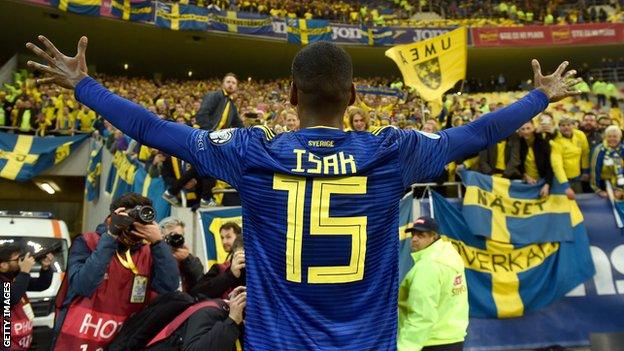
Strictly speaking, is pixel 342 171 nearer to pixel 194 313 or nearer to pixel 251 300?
pixel 251 300

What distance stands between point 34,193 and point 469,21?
76.8 feet

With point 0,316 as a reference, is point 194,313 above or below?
above

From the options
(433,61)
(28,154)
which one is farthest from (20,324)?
(28,154)

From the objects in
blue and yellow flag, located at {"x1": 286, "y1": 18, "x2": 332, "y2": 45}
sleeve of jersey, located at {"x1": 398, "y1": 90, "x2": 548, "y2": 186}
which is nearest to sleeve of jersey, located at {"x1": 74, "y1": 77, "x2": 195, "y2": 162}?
sleeve of jersey, located at {"x1": 398, "y1": 90, "x2": 548, "y2": 186}

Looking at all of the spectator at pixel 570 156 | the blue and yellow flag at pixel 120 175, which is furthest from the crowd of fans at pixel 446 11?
the spectator at pixel 570 156

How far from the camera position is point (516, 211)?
7699 mm

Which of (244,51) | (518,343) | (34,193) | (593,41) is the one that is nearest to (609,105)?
(593,41)

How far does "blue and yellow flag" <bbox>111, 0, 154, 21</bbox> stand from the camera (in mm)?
22977

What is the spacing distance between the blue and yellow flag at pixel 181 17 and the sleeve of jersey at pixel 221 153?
23.9 m

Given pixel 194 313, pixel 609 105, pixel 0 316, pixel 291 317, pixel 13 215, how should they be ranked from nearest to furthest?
pixel 291 317
pixel 194 313
pixel 0 316
pixel 13 215
pixel 609 105

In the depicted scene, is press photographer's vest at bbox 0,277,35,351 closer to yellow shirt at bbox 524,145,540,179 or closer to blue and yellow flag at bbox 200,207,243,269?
blue and yellow flag at bbox 200,207,243,269

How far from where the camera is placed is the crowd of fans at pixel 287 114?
806 cm

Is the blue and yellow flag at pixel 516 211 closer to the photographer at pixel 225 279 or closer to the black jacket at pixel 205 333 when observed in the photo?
the photographer at pixel 225 279

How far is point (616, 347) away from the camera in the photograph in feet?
18.8
